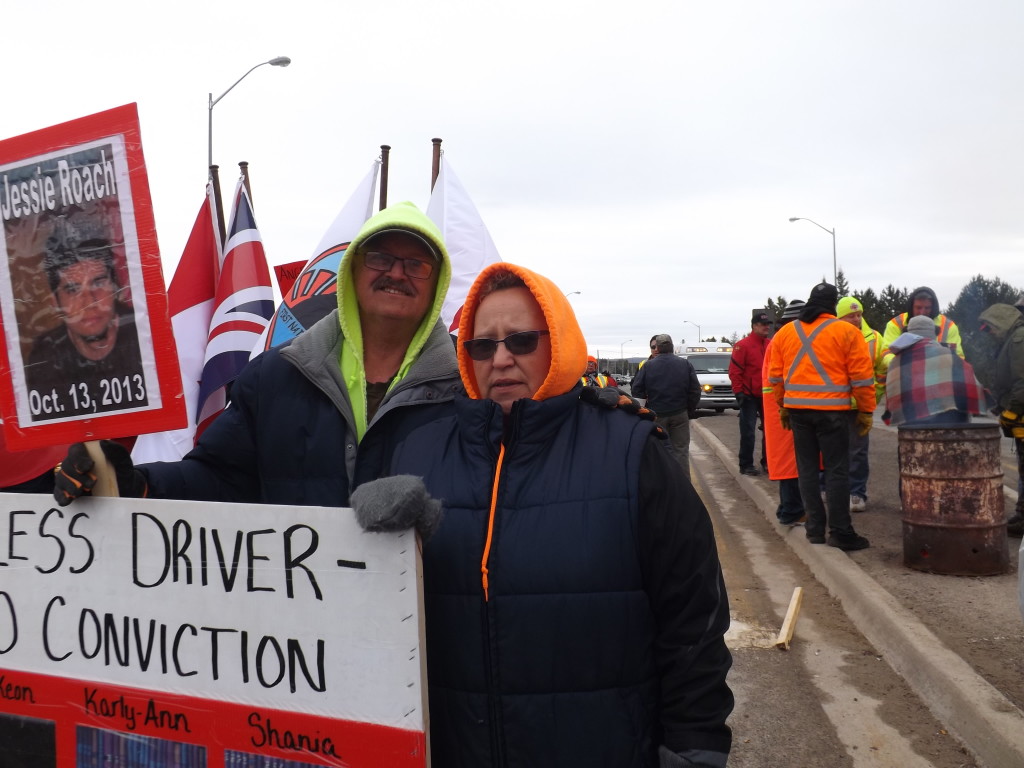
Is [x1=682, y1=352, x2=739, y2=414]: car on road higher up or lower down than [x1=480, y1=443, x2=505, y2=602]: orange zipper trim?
lower down

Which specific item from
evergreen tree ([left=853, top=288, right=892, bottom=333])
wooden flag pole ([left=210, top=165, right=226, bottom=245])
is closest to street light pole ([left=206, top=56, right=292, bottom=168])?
wooden flag pole ([left=210, top=165, right=226, bottom=245])

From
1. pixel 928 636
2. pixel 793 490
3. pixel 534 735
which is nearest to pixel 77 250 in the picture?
pixel 534 735

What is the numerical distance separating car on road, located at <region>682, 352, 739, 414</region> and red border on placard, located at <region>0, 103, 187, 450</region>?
2171 cm

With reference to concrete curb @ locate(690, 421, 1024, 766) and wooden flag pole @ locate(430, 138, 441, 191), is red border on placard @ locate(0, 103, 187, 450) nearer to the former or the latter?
concrete curb @ locate(690, 421, 1024, 766)

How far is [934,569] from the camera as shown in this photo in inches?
226

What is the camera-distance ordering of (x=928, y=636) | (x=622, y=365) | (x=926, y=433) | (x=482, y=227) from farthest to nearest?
(x=622, y=365) → (x=482, y=227) → (x=926, y=433) → (x=928, y=636)

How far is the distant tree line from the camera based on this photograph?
29.2 feet

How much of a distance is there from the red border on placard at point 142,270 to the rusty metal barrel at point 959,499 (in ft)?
16.9

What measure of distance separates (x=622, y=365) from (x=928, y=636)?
8277 cm

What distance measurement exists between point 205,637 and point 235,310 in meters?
3.72

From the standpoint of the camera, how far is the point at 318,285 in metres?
4.85

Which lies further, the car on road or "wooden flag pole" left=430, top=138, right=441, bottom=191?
the car on road

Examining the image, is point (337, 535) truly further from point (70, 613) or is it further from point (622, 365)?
point (622, 365)

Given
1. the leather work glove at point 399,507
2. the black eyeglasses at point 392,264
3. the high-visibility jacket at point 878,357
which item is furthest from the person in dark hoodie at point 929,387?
the leather work glove at point 399,507
